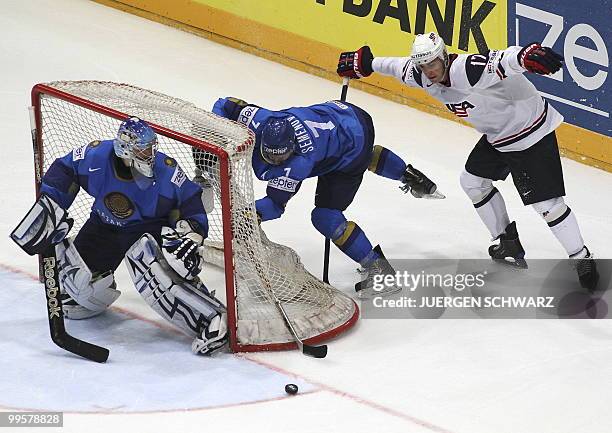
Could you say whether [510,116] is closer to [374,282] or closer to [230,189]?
[374,282]

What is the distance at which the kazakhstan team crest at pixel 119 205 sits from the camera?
5.01m

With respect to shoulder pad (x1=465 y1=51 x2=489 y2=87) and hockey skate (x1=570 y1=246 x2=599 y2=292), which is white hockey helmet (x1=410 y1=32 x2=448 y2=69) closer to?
shoulder pad (x1=465 y1=51 x2=489 y2=87)

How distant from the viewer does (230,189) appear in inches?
193

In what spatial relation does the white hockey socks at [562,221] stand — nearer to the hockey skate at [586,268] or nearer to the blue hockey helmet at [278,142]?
the hockey skate at [586,268]

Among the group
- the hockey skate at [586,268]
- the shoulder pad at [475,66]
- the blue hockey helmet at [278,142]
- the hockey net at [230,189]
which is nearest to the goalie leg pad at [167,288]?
the hockey net at [230,189]

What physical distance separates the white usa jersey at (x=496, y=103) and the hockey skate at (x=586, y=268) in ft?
1.83

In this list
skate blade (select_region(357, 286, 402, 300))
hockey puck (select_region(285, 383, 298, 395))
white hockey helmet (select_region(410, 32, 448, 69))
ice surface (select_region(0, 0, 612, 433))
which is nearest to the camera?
ice surface (select_region(0, 0, 612, 433))

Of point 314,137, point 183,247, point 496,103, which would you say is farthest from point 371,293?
point 183,247

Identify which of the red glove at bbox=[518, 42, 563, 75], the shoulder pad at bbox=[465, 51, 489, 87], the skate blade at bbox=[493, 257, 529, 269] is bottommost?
the skate blade at bbox=[493, 257, 529, 269]

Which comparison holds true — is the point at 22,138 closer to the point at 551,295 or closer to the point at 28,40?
the point at 28,40

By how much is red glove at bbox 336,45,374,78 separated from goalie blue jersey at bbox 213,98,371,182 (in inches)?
16.0

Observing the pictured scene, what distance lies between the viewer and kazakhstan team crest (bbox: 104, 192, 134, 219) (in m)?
5.01

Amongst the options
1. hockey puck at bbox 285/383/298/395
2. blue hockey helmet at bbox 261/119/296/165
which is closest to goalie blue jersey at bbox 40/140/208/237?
blue hockey helmet at bbox 261/119/296/165

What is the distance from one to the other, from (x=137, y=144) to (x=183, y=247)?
17.1 inches
